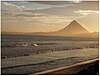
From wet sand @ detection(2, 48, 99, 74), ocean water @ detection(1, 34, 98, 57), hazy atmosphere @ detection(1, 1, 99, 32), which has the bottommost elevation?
wet sand @ detection(2, 48, 99, 74)

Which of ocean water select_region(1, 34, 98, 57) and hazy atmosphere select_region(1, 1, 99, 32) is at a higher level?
hazy atmosphere select_region(1, 1, 99, 32)

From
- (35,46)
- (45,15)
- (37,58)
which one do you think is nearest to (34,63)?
(37,58)

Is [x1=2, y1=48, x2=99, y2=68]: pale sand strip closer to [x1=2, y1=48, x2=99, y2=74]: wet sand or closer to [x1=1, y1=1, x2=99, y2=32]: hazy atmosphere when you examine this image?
[x1=2, y1=48, x2=99, y2=74]: wet sand

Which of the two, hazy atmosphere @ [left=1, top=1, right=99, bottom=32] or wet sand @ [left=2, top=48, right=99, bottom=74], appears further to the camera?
wet sand @ [left=2, top=48, right=99, bottom=74]

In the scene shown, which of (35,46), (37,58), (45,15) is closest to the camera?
(45,15)

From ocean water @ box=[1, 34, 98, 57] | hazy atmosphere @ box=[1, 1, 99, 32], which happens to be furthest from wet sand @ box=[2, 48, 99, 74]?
hazy atmosphere @ box=[1, 1, 99, 32]

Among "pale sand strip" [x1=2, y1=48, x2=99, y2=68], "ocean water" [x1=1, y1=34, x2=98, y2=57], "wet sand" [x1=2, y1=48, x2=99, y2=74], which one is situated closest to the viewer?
"wet sand" [x1=2, y1=48, x2=99, y2=74]

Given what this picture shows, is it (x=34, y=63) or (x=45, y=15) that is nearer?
(x=45, y=15)

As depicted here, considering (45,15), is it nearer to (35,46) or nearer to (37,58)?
(37,58)

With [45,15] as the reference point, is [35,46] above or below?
below

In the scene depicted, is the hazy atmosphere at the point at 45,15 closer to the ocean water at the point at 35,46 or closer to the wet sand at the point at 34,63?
the wet sand at the point at 34,63
